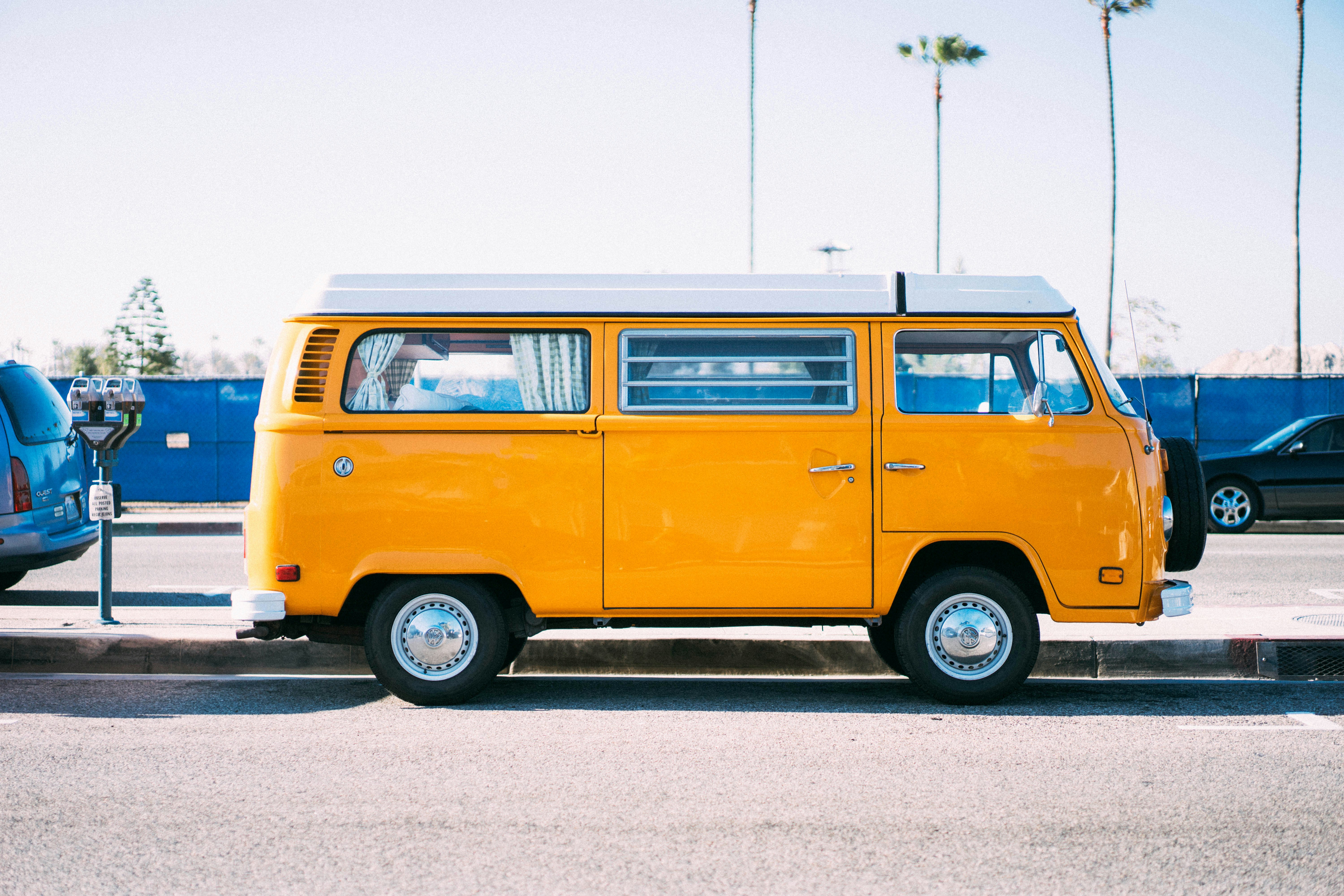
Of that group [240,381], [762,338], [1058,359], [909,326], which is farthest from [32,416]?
[240,381]

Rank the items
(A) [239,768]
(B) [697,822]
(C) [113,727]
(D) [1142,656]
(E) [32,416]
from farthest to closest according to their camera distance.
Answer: (E) [32,416]
(D) [1142,656]
(C) [113,727]
(A) [239,768]
(B) [697,822]

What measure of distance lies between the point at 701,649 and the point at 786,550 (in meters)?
1.15

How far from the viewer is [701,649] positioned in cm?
666

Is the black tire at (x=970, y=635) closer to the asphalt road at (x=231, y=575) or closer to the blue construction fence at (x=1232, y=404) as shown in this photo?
the asphalt road at (x=231, y=575)

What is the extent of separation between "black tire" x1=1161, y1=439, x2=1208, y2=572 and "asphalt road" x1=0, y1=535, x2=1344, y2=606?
2.99 m

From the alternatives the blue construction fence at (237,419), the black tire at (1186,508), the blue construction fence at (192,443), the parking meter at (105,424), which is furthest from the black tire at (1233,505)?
the blue construction fence at (192,443)

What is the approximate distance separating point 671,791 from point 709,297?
2572 millimetres

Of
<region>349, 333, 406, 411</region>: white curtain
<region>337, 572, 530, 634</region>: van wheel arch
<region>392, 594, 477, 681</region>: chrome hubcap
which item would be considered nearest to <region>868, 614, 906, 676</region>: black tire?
<region>337, 572, 530, 634</region>: van wheel arch

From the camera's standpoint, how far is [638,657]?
22.0 ft

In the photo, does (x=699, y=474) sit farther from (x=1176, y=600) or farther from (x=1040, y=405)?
(x=1176, y=600)

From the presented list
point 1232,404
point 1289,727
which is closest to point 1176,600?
point 1289,727

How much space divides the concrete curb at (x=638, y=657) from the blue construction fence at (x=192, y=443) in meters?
12.4

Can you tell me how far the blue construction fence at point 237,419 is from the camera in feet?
60.8

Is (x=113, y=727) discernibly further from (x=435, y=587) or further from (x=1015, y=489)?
(x=1015, y=489)
